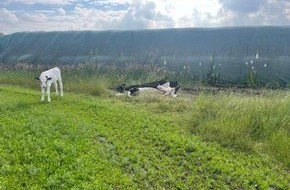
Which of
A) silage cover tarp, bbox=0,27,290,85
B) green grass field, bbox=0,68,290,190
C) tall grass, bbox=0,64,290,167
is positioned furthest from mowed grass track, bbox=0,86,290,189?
silage cover tarp, bbox=0,27,290,85

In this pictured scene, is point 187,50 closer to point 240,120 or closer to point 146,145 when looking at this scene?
point 240,120

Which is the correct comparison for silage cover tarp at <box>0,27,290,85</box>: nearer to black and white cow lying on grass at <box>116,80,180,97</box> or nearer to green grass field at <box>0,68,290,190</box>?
black and white cow lying on grass at <box>116,80,180,97</box>

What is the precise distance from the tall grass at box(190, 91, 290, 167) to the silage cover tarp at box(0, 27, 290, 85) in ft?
31.4

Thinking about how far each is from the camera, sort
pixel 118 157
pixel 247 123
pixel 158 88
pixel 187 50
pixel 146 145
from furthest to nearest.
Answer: pixel 187 50 < pixel 158 88 < pixel 247 123 < pixel 146 145 < pixel 118 157

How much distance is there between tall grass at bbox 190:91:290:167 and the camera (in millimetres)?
7582

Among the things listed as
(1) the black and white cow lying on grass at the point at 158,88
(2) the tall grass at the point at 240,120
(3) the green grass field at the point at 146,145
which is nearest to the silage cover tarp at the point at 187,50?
(1) the black and white cow lying on grass at the point at 158,88

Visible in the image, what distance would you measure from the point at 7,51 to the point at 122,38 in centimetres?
1098

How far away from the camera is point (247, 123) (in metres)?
8.42

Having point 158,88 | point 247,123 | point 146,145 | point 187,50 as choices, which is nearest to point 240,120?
point 247,123

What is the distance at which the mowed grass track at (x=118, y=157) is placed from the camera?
5.48 m

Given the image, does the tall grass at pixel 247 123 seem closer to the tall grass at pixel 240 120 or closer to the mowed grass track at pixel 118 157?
the tall grass at pixel 240 120

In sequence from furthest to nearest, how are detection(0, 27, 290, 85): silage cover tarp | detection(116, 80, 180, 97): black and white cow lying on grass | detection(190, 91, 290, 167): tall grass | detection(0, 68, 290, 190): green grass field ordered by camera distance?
detection(0, 27, 290, 85): silage cover tarp, detection(116, 80, 180, 97): black and white cow lying on grass, detection(190, 91, 290, 167): tall grass, detection(0, 68, 290, 190): green grass field

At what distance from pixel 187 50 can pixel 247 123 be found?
540 inches

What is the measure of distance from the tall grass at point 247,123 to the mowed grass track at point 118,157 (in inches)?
10.9
